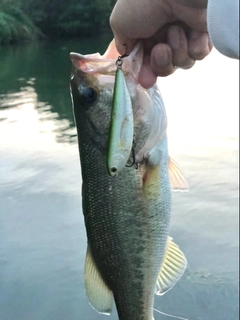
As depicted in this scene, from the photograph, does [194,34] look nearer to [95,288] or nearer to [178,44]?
[178,44]

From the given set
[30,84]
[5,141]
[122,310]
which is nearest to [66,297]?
[122,310]

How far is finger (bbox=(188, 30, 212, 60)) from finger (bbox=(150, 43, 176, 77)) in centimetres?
7

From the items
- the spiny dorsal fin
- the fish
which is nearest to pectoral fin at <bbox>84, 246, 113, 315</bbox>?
the fish

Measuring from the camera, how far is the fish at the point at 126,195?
998mm

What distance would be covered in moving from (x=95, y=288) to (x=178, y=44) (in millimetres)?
597

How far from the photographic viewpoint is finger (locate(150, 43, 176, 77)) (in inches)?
41.4

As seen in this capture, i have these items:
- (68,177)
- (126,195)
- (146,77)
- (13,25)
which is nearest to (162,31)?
(146,77)

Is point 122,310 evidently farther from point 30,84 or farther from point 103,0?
point 30,84

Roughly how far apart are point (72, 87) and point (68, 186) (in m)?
4.08

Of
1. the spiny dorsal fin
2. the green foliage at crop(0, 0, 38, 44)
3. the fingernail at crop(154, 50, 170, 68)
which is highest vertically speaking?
the fingernail at crop(154, 50, 170, 68)

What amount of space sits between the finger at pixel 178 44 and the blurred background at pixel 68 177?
2.31m

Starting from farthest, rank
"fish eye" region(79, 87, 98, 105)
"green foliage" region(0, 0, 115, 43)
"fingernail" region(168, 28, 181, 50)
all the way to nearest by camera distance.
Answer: "green foliage" region(0, 0, 115, 43) < "fingernail" region(168, 28, 181, 50) < "fish eye" region(79, 87, 98, 105)

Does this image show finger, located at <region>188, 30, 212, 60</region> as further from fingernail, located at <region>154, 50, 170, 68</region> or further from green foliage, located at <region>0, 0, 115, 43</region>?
green foliage, located at <region>0, 0, 115, 43</region>

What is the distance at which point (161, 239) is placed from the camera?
110 cm
